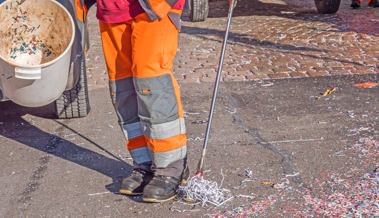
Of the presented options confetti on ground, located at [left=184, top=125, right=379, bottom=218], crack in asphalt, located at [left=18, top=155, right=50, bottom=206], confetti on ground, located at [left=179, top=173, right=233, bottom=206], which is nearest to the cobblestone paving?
crack in asphalt, located at [left=18, top=155, right=50, bottom=206]

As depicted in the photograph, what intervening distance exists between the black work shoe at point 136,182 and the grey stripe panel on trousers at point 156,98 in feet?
1.56

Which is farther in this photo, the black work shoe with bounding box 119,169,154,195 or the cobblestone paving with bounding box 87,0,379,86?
the cobblestone paving with bounding box 87,0,379,86

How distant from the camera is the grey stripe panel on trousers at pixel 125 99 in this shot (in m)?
3.15

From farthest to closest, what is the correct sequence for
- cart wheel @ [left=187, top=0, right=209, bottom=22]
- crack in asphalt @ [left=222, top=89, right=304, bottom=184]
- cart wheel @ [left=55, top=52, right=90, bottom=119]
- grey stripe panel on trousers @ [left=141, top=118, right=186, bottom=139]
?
1. cart wheel @ [left=187, top=0, right=209, bottom=22]
2. cart wheel @ [left=55, top=52, right=90, bottom=119]
3. crack in asphalt @ [left=222, top=89, right=304, bottom=184]
4. grey stripe panel on trousers @ [left=141, top=118, right=186, bottom=139]

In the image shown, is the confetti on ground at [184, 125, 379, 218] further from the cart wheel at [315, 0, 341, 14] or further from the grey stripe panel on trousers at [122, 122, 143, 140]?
A: the cart wheel at [315, 0, 341, 14]

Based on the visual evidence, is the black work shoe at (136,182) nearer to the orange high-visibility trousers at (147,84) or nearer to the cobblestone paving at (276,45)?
the orange high-visibility trousers at (147,84)

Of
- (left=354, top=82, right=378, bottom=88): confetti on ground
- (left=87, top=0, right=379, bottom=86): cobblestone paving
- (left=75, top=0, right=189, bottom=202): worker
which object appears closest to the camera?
(left=75, top=0, right=189, bottom=202): worker

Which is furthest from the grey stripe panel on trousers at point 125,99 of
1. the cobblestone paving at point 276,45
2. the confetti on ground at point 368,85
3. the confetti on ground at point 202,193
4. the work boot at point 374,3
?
the work boot at point 374,3

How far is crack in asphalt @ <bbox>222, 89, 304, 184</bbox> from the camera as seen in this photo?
3453 mm

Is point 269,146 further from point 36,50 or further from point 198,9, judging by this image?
point 198,9

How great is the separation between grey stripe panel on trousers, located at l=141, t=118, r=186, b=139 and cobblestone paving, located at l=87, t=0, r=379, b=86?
9.16 ft

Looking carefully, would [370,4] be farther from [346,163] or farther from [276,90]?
[346,163]

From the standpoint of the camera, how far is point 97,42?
7820 mm

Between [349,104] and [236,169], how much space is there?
178 centimetres
